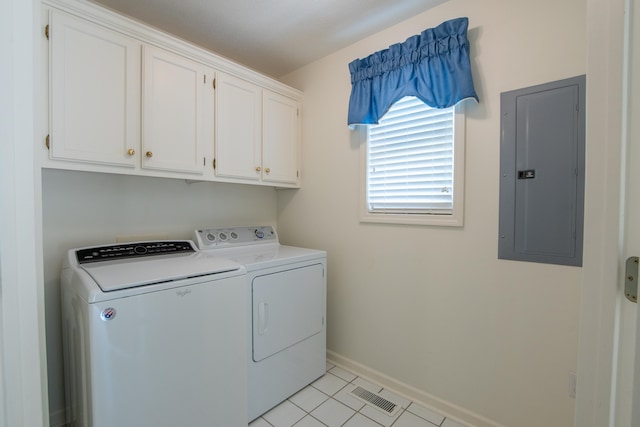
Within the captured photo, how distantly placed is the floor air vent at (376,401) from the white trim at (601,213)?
141 cm

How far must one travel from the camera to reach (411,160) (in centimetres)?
190

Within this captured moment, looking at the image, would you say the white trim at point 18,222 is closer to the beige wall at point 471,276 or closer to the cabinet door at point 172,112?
the cabinet door at point 172,112

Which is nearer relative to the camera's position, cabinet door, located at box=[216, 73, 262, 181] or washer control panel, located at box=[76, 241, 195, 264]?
washer control panel, located at box=[76, 241, 195, 264]

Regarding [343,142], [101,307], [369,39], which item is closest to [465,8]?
[369,39]

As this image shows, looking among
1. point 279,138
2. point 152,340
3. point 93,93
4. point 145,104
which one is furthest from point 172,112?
point 152,340

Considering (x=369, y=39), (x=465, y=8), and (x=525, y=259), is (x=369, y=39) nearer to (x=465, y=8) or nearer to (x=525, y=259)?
(x=465, y=8)

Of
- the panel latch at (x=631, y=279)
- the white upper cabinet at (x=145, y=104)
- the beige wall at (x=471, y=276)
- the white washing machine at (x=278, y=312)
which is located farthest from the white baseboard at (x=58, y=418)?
the panel latch at (x=631, y=279)

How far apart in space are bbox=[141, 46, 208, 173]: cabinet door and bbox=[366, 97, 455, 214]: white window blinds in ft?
4.00

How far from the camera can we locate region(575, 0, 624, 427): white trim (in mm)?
546

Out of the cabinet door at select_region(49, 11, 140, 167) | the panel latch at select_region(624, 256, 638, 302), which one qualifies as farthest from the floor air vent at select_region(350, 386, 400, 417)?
the cabinet door at select_region(49, 11, 140, 167)

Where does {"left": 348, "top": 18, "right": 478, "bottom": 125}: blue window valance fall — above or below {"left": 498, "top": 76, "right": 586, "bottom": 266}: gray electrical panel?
above

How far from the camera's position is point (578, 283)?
1.32m

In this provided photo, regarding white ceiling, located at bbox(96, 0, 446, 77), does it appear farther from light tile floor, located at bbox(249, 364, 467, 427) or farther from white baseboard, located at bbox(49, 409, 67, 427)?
light tile floor, located at bbox(249, 364, 467, 427)

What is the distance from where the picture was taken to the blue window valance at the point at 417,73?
5.17 ft
